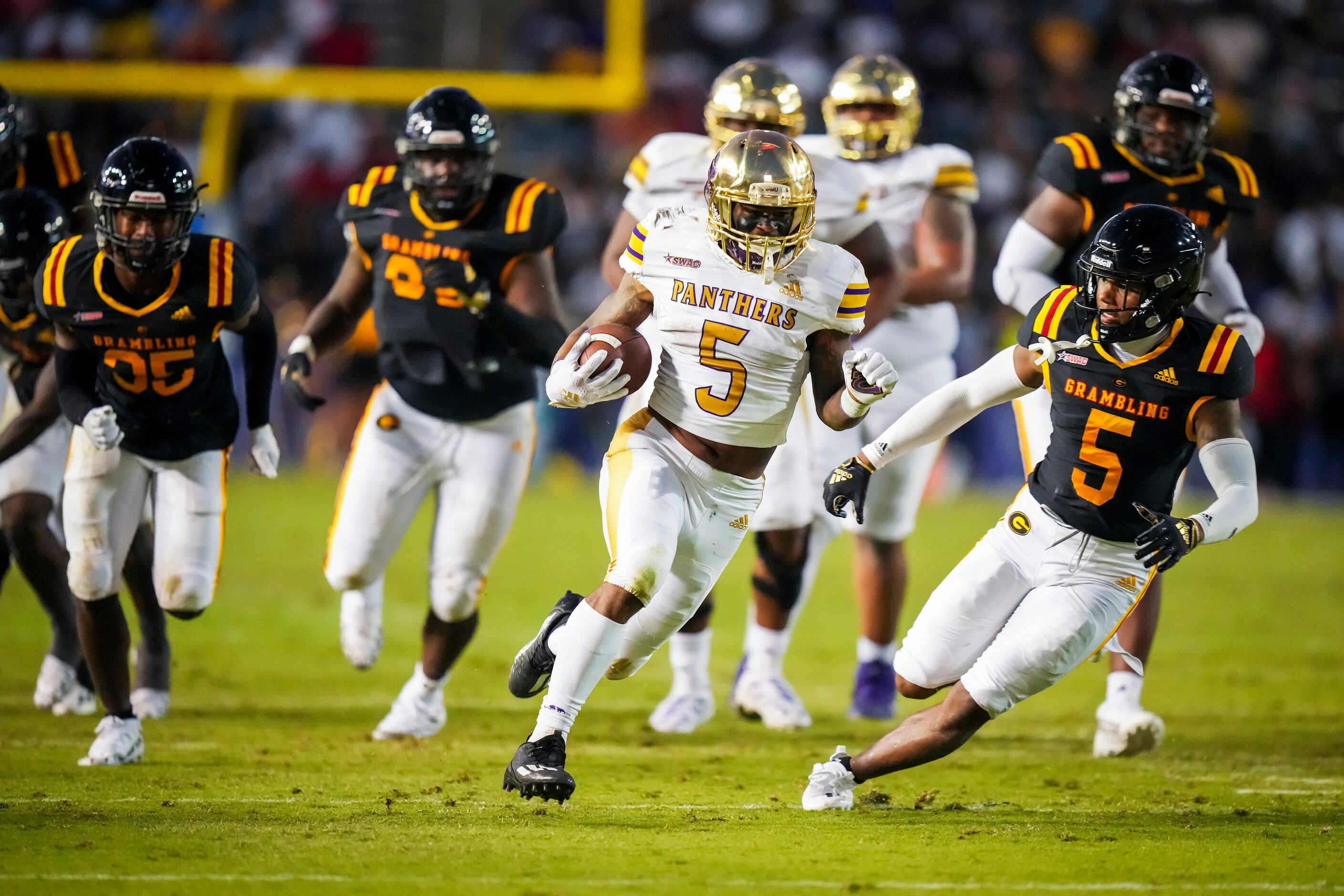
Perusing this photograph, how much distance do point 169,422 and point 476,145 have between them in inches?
53.3

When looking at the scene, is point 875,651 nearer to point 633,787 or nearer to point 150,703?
point 633,787

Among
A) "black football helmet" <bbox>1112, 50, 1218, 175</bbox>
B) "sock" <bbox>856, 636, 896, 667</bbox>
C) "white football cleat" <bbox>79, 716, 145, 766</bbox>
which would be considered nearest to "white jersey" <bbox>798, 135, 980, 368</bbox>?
"black football helmet" <bbox>1112, 50, 1218, 175</bbox>

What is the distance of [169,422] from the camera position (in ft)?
17.1

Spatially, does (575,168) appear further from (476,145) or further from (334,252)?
(476,145)

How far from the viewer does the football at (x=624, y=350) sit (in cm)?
449

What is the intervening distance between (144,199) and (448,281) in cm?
102

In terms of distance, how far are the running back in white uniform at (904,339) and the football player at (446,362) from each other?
134cm

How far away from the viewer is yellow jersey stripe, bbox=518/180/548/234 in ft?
18.1

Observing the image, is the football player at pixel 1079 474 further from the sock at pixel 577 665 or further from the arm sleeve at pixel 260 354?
the arm sleeve at pixel 260 354

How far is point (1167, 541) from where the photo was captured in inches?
161

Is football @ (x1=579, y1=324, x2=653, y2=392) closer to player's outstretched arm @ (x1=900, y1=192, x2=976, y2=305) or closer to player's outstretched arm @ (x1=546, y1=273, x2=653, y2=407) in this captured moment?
player's outstretched arm @ (x1=546, y1=273, x2=653, y2=407)

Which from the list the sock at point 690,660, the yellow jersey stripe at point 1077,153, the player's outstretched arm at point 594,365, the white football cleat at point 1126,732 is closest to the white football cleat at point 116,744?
the player's outstretched arm at point 594,365

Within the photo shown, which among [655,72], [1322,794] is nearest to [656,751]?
[1322,794]

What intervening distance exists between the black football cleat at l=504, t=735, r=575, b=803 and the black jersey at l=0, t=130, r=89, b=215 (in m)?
3.23
